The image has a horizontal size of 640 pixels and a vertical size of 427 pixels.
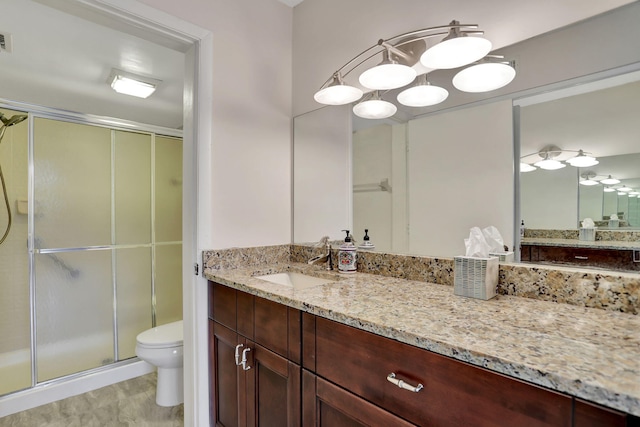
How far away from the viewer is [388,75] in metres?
1.27

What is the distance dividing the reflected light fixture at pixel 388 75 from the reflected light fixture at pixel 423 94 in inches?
3.1

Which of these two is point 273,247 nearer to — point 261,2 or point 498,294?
point 498,294

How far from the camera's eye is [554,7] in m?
1.06

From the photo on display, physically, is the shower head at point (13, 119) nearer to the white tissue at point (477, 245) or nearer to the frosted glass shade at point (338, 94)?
the frosted glass shade at point (338, 94)

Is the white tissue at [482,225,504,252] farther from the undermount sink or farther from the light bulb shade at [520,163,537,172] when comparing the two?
the undermount sink

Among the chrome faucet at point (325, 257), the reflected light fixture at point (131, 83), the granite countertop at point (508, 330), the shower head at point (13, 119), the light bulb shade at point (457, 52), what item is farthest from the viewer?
the shower head at point (13, 119)

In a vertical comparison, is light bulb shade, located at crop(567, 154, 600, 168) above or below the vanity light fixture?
below

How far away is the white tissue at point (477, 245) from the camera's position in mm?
1152

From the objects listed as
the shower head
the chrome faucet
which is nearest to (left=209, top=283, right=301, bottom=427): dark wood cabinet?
the chrome faucet

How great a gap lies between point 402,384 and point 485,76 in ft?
3.54

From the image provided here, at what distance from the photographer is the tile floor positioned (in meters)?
1.89

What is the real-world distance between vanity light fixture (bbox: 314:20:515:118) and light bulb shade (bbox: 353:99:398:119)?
0.04m

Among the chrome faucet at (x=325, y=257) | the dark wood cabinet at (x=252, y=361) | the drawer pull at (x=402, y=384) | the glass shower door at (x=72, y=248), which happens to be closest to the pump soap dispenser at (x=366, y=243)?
the chrome faucet at (x=325, y=257)

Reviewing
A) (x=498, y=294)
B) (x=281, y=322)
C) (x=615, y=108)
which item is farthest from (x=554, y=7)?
(x=281, y=322)
